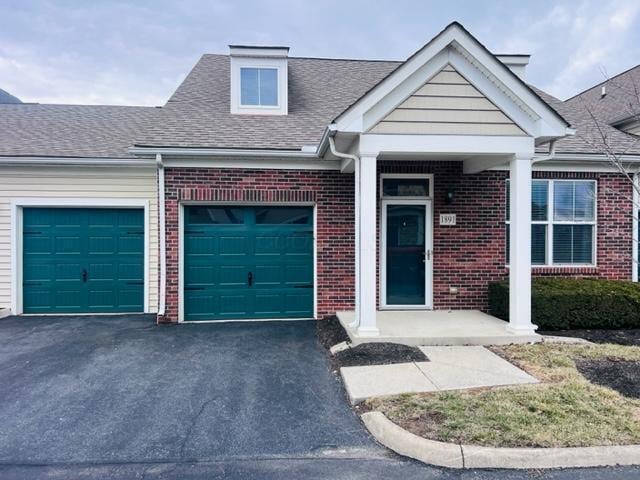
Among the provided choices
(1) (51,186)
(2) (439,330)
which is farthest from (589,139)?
(1) (51,186)

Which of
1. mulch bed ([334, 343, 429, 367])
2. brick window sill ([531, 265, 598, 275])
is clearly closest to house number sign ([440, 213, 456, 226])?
brick window sill ([531, 265, 598, 275])

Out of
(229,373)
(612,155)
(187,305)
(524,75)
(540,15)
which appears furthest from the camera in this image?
(540,15)

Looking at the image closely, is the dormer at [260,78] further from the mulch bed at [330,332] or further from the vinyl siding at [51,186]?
the mulch bed at [330,332]

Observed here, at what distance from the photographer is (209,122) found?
8.67 m

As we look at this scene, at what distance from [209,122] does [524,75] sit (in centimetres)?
845

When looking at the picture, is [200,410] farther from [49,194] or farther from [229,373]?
[49,194]

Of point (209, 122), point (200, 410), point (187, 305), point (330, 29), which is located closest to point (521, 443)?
point (200, 410)

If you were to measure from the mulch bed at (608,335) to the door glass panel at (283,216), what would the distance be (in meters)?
4.80

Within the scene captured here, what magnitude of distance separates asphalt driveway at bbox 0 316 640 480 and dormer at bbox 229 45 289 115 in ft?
18.2

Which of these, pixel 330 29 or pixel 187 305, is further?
pixel 330 29

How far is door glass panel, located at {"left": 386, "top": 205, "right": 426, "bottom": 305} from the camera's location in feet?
26.7

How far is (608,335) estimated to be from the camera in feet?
21.9

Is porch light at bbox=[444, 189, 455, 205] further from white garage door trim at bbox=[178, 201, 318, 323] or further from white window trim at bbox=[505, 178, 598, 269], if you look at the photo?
white garage door trim at bbox=[178, 201, 318, 323]

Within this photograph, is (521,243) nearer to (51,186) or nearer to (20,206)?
(51,186)
